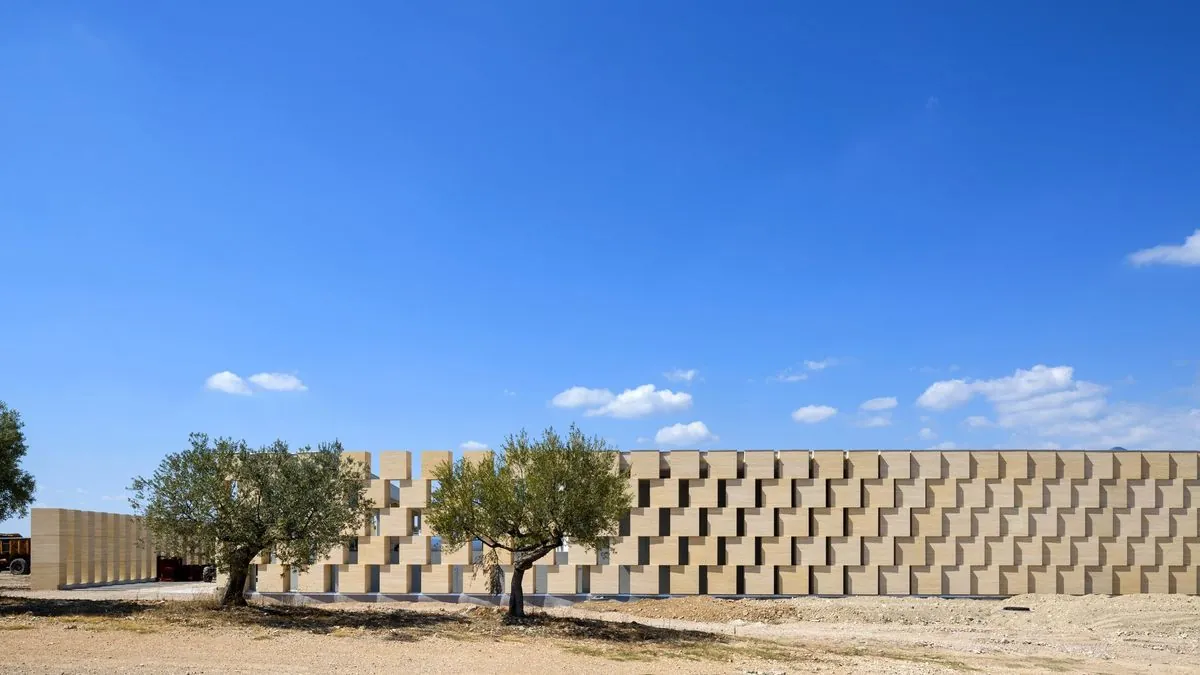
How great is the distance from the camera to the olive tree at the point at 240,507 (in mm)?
32719

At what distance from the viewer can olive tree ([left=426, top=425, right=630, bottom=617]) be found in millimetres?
32562

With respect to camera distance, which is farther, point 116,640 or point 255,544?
point 255,544

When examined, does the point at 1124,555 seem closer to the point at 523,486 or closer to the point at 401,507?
the point at 523,486

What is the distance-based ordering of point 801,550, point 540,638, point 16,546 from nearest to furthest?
point 540,638
point 801,550
point 16,546

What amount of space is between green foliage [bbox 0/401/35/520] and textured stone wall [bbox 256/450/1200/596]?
9972 millimetres

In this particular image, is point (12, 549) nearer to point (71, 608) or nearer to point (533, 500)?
point (71, 608)

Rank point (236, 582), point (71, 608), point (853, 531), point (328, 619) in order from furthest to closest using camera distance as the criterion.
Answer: point (853, 531), point (71, 608), point (236, 582), point (328, 619)

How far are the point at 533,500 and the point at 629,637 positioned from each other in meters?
5.18

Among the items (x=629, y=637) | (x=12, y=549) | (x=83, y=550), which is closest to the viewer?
(x=629, y=637)

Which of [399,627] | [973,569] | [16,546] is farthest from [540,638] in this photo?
[16,546]

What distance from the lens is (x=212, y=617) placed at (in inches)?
1233

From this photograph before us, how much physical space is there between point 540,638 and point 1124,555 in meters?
28.8

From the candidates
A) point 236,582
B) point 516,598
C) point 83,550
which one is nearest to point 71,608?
point 236,582

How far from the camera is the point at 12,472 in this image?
3809cm
